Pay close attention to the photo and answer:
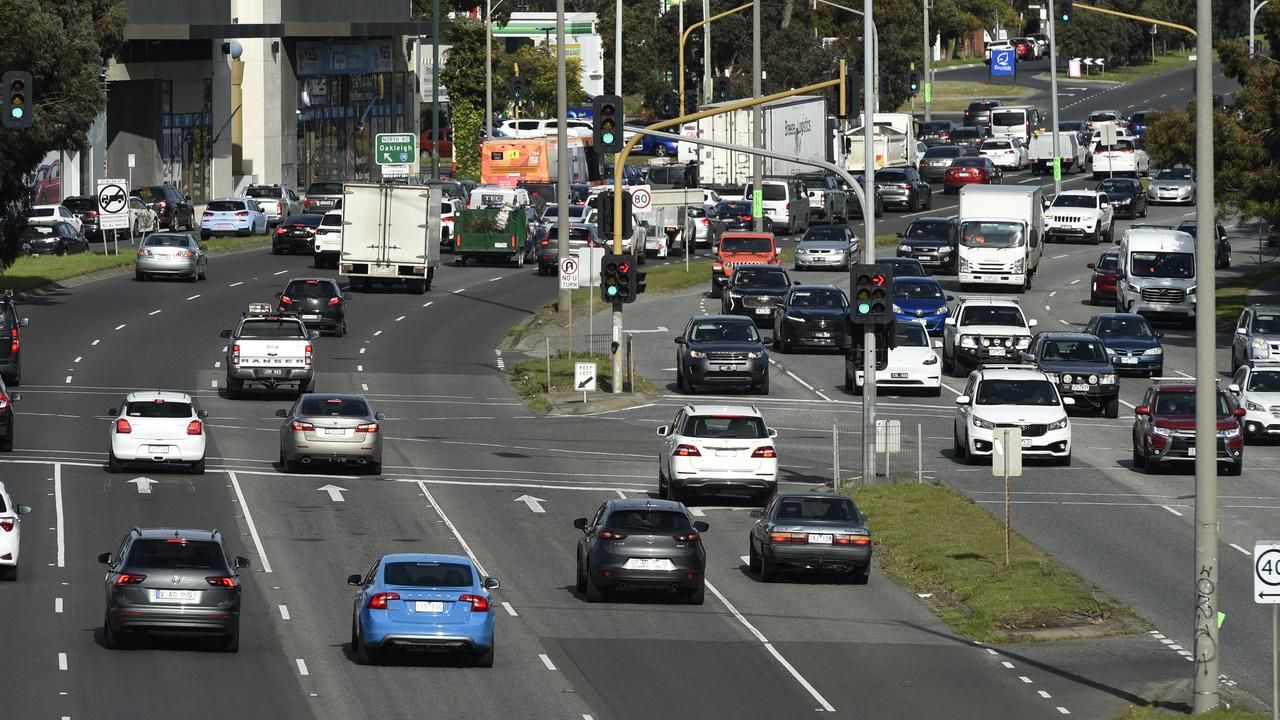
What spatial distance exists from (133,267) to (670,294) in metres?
18.7

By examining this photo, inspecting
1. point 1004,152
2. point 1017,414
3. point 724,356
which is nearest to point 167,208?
point 724,356

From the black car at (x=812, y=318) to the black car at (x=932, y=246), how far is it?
13633 mm

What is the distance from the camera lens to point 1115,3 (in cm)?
18300

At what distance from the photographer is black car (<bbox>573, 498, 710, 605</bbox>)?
26984mm

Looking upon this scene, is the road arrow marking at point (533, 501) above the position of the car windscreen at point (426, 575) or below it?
below

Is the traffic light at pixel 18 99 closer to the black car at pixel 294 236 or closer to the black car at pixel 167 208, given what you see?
the black car at pixel 294 236

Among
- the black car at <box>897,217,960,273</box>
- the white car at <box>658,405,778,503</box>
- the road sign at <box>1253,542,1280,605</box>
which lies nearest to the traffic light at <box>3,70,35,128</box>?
the white car at <box>658,405,778,503</box>

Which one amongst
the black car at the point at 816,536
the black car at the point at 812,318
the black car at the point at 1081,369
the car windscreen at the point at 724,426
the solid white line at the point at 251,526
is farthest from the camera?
the black car at the point at 812,318

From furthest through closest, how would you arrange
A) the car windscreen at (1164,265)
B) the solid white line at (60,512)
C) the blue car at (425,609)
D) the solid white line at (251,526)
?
the car windscreen at (1164,265) → the solid white line at (251,526) → the solid white line at (60,512) → the blue car at (425,609)

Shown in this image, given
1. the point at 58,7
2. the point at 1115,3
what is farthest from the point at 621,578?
the point at 1115,3

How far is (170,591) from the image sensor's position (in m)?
22.9

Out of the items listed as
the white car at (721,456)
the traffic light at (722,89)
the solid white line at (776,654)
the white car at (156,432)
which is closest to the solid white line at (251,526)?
the white car at (156,432)

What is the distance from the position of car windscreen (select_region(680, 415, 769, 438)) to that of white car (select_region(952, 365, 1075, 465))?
633cm

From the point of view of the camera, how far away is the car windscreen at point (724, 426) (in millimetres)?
34062
